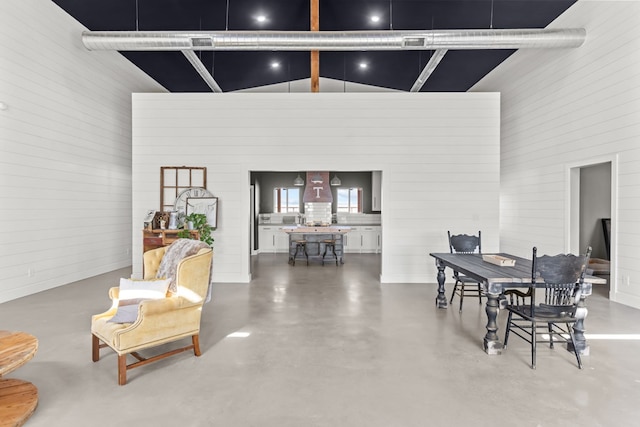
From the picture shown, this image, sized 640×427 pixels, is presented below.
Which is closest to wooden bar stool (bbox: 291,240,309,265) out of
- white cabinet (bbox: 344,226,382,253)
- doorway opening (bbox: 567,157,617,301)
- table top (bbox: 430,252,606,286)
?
white cabinet (bbox: 344,226,382,253)

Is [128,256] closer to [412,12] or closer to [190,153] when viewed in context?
[190,153]

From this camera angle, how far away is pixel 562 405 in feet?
7.18

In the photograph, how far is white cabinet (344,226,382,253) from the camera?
32.2 feet

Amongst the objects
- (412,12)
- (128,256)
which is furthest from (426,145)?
(128,256)

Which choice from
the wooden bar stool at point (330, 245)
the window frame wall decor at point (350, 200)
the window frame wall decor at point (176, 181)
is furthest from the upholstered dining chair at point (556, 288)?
the window frame wall decor at point (350, 200)

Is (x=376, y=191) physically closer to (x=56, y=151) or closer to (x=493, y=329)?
(x=493, y=329)

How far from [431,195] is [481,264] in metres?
2.63

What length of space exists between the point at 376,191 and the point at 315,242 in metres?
3.49

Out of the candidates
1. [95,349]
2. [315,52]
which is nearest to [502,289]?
[95,349]

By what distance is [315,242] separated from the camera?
Result: 26.1 feet

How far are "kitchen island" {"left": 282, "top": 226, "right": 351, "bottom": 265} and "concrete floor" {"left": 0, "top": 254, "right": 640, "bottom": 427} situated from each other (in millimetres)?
3549

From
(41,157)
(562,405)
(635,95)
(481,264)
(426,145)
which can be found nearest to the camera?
(562,405)

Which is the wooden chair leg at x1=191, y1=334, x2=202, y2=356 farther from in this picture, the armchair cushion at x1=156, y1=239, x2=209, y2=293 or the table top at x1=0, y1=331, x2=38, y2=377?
the table top at x1=0, y1=331, x2=38, y2=377

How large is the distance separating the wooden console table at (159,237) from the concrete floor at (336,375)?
1438mm
